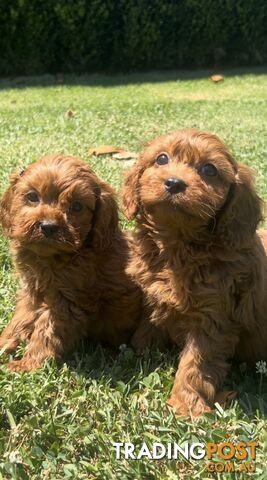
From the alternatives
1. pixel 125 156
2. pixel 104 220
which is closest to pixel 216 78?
pixel 125 156

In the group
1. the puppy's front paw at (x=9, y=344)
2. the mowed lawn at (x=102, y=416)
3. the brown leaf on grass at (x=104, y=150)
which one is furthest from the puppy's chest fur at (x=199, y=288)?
the brown leaf on grass at (x=104, y=150)

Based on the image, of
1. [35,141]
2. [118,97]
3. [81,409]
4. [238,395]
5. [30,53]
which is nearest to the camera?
[81,409]

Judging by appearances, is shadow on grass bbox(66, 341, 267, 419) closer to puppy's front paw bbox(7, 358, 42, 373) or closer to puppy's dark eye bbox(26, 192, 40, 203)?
puppy's front paw bbox(7, 358, 42, 373)

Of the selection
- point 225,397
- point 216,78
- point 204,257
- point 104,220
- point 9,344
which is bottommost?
point 225,397

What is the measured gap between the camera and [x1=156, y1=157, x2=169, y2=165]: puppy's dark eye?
116 inches

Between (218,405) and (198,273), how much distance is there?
666 mm

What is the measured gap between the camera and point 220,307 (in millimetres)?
2906

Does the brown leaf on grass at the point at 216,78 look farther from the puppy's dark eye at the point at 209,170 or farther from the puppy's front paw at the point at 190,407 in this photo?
the puppy's front paw at the point at 190,407

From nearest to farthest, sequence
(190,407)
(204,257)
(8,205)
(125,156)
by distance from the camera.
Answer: (190,407) → (204,257) → (8,205) → (125,156)

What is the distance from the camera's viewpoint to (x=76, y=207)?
3115 millimetres

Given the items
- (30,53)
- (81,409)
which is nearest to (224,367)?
(81,409)

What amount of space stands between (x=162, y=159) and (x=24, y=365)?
135 centimetres

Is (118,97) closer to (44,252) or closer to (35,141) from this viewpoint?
(35,141)

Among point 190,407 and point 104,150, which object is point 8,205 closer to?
point 190,407
